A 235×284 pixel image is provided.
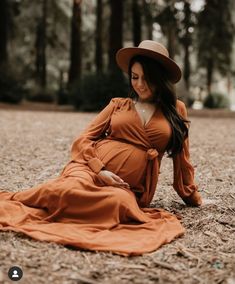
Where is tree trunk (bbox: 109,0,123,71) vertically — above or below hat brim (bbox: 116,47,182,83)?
above

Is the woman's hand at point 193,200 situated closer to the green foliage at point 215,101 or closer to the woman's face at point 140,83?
the woman's face at point 140,83

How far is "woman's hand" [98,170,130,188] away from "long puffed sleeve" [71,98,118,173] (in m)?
0.23

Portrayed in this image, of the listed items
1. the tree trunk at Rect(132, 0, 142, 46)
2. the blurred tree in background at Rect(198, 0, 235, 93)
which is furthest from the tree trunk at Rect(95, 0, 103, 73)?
the blurred tree in background at Rect(198, 0, 235, 93)

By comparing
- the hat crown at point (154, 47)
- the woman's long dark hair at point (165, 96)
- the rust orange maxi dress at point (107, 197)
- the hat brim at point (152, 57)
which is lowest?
the rust orange maxi dress at point (107, 197)

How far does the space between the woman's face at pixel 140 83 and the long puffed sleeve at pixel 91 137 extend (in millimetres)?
254

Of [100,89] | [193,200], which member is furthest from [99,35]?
[193,200]

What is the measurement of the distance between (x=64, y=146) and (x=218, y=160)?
8.71 feet

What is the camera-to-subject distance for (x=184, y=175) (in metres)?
4.73

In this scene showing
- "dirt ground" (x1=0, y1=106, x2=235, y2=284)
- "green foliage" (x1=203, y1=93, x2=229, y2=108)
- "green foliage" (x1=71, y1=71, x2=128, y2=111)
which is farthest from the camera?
"green foliage" (x1=203, y1=93, x2=229, y2=108)

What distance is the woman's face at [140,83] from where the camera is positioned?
165 inches

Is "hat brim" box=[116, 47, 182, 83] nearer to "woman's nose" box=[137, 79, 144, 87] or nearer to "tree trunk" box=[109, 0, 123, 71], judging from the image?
"woman's nose" box=[137, 79, 144, 87]

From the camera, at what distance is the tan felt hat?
4.12 metres

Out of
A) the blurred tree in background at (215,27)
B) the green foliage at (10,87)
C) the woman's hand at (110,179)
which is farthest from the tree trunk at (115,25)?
the woman's hand at (110,179)

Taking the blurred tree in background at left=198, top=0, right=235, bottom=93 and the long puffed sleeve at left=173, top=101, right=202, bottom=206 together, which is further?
the blurred tree in background at left=198, top=0, right=235, bottom=93
